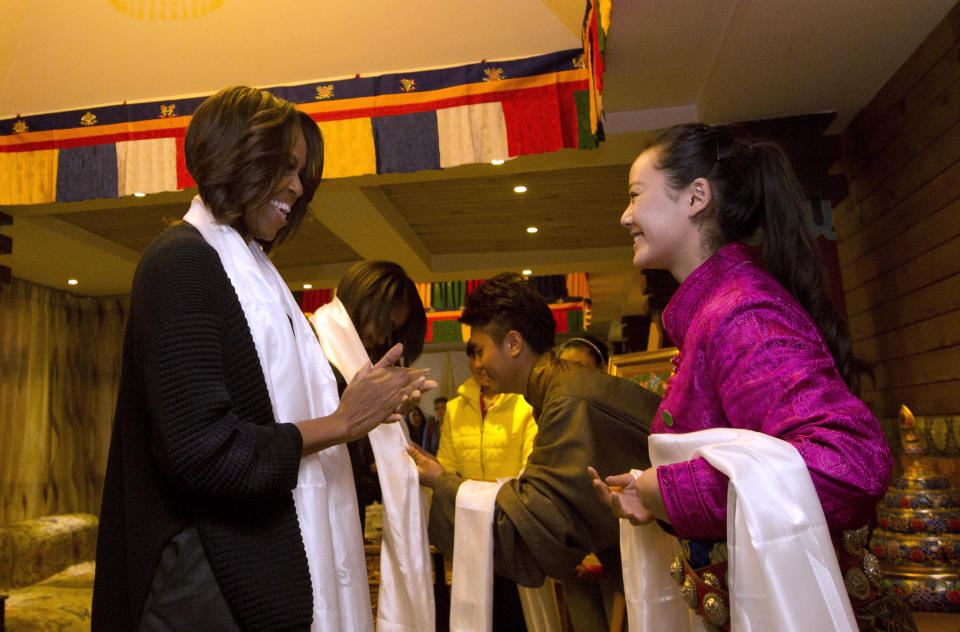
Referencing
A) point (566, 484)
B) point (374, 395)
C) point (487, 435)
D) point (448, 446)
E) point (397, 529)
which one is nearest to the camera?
point (374, 395)

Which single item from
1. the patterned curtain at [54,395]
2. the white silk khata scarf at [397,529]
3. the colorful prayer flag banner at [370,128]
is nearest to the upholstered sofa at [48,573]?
the patterned curtain at [54,395]

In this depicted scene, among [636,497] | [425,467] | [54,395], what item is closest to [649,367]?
[425,467]

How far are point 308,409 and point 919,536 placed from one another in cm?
180

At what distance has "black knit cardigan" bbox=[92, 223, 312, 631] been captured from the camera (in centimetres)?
110

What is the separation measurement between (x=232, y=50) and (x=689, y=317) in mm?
3140

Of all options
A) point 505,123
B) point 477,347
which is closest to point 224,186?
point 477,347

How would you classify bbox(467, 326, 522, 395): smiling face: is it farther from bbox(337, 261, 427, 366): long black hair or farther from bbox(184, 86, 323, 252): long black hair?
bbox(184, 86, 323, 252): long black hair

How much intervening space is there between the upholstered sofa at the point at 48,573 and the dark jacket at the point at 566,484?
11.3 feet

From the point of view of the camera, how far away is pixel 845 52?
3.32 m

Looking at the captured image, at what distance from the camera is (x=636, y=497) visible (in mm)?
1313

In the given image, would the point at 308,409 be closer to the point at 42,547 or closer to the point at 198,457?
the point at 198,457

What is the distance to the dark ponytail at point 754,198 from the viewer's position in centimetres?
143

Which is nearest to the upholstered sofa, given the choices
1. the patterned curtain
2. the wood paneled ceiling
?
the patterned curtain

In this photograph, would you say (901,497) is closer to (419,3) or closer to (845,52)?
(845,52)
